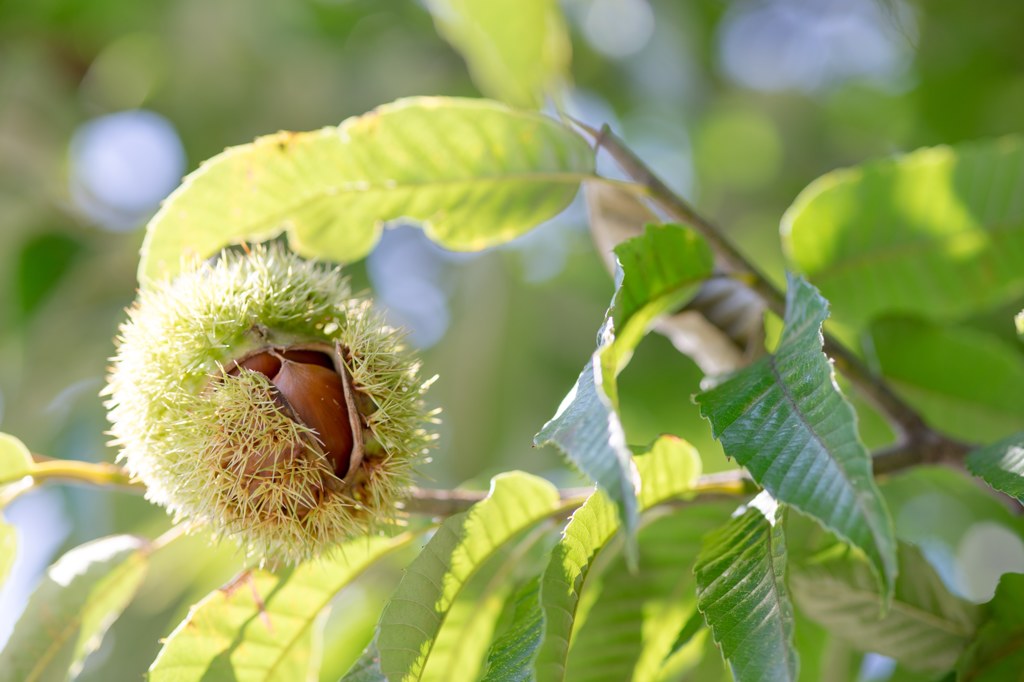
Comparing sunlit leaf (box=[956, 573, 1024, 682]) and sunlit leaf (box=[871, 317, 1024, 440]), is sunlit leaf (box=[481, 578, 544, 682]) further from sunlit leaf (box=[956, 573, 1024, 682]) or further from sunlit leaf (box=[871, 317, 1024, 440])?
sunlit leaf (box=[871, 317, 1024, 440])

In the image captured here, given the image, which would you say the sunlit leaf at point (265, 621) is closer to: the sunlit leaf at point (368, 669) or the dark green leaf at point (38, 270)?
the sunlit leaf at point (368, 669)

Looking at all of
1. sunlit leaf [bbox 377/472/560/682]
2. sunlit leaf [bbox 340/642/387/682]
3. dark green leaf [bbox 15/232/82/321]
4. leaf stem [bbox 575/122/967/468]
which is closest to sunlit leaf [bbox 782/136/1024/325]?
leaf stem [bbox 575/122/967/468]

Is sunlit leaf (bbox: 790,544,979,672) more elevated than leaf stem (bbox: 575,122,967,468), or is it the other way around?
leaf stem (bbox: 575,122,967,468)

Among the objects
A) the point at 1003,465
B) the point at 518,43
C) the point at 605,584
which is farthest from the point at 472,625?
the point at 518,43

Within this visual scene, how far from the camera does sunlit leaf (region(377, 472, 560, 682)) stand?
897 mm

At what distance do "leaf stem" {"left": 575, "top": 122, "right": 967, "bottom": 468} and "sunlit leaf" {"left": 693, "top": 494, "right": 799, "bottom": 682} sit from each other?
35 cm

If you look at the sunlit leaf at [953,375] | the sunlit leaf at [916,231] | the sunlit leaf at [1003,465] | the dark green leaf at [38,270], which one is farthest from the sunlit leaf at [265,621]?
the dark green leaf at [38,270]

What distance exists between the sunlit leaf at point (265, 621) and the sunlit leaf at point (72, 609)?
0.18m

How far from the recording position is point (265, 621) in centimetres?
103

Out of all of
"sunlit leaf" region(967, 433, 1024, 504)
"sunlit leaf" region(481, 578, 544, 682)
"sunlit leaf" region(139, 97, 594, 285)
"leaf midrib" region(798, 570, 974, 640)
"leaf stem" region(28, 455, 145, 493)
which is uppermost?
"sunlit leaf" region(139, 97, 594, 285)

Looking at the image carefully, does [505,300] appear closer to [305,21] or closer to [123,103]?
[305,21]

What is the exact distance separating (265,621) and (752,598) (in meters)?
0.54

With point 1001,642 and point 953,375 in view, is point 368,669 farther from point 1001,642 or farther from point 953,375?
point 953,375

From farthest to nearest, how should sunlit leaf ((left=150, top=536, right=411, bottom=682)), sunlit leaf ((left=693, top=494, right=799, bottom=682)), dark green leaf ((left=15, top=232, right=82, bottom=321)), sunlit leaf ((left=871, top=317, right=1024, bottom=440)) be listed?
dark green leaf ((left=15, top=232, right=82, bottom=321)) < sunlit leaf ((left=871, top=317, right=1024, bottom=440)) < sunlit leaf ((left=150, top=536, right=411, bottom=682)) < sunlit leaf ((left=693, top=494, right=799, bottom=682))
